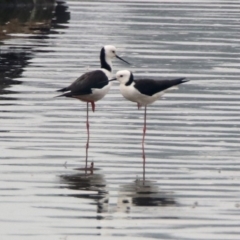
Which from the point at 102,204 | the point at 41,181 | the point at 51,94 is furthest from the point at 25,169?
the point at 51,94

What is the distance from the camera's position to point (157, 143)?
14.8m

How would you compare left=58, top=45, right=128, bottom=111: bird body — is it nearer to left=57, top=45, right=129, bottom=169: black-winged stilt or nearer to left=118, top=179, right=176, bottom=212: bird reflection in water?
left=57, top=45, right=129, bottom=169: black-winged stilt

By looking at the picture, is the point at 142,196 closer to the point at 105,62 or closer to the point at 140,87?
the point at 140,87

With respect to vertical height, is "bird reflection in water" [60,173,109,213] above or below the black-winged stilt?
below

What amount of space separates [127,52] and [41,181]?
1414 centimetres

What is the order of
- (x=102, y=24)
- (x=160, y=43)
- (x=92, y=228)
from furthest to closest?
(x=102, y=24)
(x=160, y=43)
(x=92, y=228)

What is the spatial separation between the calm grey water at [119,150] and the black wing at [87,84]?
586 millimetres

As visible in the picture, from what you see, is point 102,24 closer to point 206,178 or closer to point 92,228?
point 206,178

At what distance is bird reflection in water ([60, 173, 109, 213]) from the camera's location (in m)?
11.4

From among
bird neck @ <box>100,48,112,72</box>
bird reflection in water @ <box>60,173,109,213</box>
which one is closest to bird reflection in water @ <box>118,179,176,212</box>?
bird reflection in water @ <box>60,173,109,213</box>

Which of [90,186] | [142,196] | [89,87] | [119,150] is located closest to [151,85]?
[89,87]

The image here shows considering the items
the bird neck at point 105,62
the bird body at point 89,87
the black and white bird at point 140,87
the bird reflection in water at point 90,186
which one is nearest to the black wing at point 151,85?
the black and white bird at point 140,87

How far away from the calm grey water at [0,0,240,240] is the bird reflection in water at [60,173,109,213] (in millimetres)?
11

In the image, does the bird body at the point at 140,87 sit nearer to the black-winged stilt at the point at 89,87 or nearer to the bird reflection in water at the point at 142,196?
the black-winged stilt at the point at 89,87
